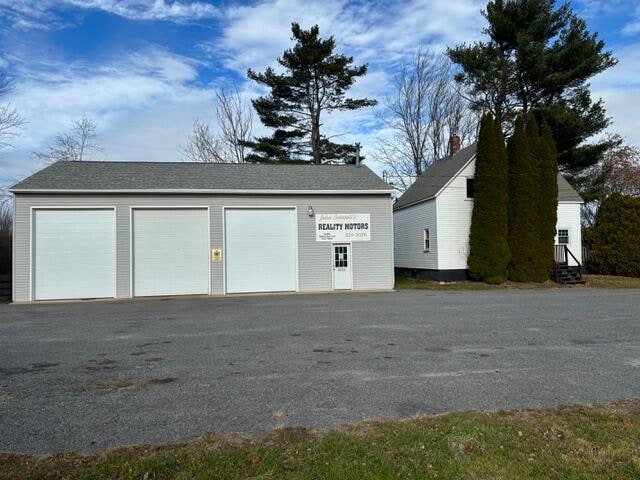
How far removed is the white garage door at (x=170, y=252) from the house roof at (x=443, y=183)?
36.4 feet

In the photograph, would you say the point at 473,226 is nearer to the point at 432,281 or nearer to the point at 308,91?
the point at 432,281

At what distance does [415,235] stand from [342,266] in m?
7.10

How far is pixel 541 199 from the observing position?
21906 mm

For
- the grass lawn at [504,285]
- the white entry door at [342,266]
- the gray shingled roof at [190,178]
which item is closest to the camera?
the gray shingled roof at [190,178]

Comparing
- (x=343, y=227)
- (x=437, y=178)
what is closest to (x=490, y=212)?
(x=437, y=178)

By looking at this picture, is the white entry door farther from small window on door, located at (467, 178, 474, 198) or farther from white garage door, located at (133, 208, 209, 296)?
small window on door, located at (467, 178, 474, 198)

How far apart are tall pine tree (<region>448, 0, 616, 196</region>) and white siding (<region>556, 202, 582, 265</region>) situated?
5.21m

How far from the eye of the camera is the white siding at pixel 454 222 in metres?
22.2

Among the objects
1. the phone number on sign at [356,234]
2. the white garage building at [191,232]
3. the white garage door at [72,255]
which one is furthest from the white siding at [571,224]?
the white garage door at [72,255]

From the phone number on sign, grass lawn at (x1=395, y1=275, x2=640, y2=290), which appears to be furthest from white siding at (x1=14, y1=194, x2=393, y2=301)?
grass lawn at (x1=395, y1=275, x2=640, y2=290)

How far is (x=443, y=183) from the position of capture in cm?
2277

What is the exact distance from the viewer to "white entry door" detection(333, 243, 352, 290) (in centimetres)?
1934

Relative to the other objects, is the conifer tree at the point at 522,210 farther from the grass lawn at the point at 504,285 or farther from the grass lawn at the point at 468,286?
the grass lawn at the point at 504,285

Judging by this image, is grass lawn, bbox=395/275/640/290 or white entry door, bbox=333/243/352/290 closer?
white entry door, bbox=333/243/352/290
